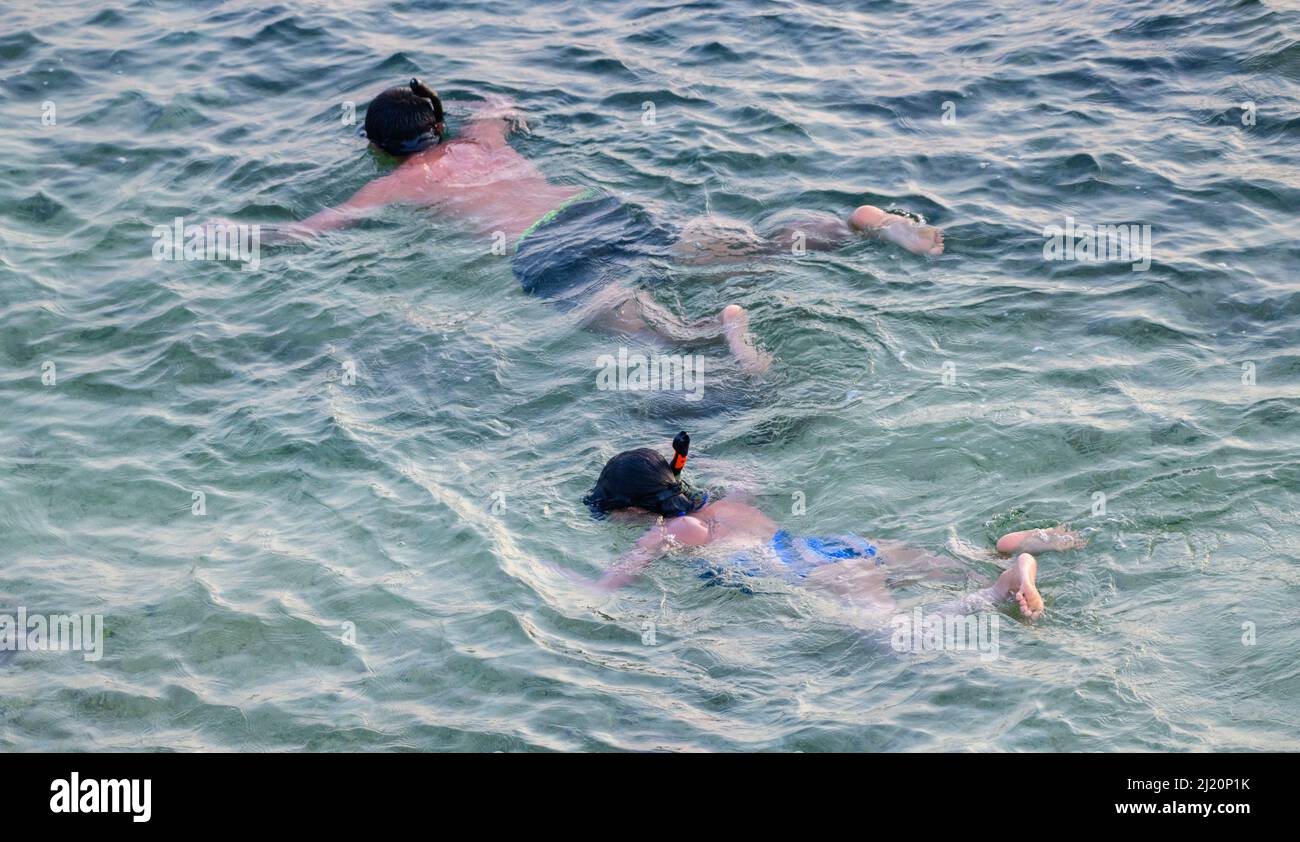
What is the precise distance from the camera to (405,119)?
36.8 ft

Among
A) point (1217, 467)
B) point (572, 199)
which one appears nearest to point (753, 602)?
point (1217, 467)

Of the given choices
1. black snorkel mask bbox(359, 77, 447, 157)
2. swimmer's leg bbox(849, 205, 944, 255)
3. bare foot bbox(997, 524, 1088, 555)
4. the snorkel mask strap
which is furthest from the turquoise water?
the snorkel mask strap

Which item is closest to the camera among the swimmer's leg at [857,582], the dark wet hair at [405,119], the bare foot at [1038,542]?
the swimmer's leg at [857,582]

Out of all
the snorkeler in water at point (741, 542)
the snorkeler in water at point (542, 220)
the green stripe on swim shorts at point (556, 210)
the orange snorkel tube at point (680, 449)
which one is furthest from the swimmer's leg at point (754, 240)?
the orange snorkel tube at point (680, 449)

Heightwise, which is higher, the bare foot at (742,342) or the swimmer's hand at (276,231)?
the swimmer's hand at (276,231)

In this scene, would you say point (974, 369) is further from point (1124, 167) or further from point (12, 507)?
point (12, 507)

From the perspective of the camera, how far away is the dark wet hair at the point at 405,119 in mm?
11172

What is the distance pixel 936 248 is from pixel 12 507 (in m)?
6.73

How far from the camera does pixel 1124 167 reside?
11070 mm

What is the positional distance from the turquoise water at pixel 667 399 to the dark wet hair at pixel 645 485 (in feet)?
1.15

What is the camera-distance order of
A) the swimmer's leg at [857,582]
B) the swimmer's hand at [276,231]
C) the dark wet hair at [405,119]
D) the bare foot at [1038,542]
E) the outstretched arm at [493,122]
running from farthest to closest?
1. the outstretched arm at [493,122]
2. the dark wet hair at [405,119]
3. the swimmer's hand at [276,231]
4. the bare foot at [1038,542]
5. the swimmer's leg at [857,582]

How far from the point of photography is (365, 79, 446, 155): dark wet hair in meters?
11.2

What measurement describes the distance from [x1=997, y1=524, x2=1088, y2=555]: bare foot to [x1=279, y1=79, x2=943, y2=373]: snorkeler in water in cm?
234

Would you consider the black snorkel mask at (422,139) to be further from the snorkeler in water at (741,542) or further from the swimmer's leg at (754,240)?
the snorkeler in water at (741,542)
